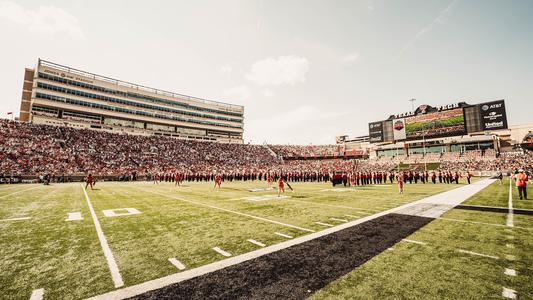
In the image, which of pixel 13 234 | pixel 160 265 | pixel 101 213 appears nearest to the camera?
pixel 160 265

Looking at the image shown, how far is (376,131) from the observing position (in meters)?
65.8

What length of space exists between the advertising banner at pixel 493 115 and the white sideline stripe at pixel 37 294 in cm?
6867

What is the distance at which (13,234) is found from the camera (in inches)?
276

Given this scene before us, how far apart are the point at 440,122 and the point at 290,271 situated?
66.9 metres

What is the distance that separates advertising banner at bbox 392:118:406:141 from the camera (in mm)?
60906

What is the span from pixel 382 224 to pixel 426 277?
4065 millimetres

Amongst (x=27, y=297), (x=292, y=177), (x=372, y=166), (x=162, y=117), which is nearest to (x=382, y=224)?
(x=27, y=297)

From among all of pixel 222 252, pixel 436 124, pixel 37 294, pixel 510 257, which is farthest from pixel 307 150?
pixel 37 294

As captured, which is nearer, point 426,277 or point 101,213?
point 426,277

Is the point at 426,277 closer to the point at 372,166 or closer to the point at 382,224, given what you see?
the point at 382,224

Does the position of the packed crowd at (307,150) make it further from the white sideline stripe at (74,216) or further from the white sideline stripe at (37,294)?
the white sideline stripe at (37,294)

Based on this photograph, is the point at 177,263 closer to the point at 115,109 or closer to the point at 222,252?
the point at 222,252

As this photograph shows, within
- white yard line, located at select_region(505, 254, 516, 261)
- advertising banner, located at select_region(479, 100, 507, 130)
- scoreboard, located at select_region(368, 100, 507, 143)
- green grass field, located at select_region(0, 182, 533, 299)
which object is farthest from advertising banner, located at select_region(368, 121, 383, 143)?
white yard line, located at select_region(505, 254, 516, 261)

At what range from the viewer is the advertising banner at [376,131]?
65000 mm
